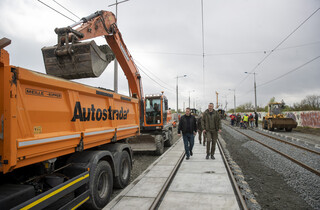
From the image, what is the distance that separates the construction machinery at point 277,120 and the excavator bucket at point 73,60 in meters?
19.7

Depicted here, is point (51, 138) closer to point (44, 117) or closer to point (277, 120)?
point (44, 117)

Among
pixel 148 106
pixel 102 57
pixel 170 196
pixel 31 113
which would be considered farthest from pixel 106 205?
pixel 148 106

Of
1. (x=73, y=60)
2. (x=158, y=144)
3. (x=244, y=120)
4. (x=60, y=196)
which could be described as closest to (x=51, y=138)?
(x=60, y=196)

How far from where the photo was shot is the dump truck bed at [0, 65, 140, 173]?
2.24 meters

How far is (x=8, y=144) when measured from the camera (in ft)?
7.18

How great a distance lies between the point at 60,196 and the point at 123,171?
2611mm

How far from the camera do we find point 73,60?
464 centimetres

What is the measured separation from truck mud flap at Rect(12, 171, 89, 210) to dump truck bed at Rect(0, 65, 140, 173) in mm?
423

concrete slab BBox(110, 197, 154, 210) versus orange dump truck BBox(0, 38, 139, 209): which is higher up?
orange dump truck BBox(0, 38, 139, 209)

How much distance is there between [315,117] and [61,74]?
26.3m

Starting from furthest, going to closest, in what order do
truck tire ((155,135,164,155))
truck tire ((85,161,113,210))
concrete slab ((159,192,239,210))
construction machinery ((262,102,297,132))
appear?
construction machinery ((262,102,297,132)) < truck tire ((155,135,164,155)) < concrete slab ((159,192,239,210)) < truck tire ((85,161,113,210))

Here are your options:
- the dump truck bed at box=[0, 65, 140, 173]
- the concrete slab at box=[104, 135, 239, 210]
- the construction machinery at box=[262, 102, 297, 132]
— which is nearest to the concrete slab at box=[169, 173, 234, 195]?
the concrete slab at box=[104, 135, 239, 210]

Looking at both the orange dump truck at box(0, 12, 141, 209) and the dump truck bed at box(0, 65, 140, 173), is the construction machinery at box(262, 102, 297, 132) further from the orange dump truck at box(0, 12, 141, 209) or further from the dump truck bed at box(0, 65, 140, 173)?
the dump truck bed at box(0, 65, 140, 173)

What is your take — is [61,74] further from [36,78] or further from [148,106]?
[148,106]
